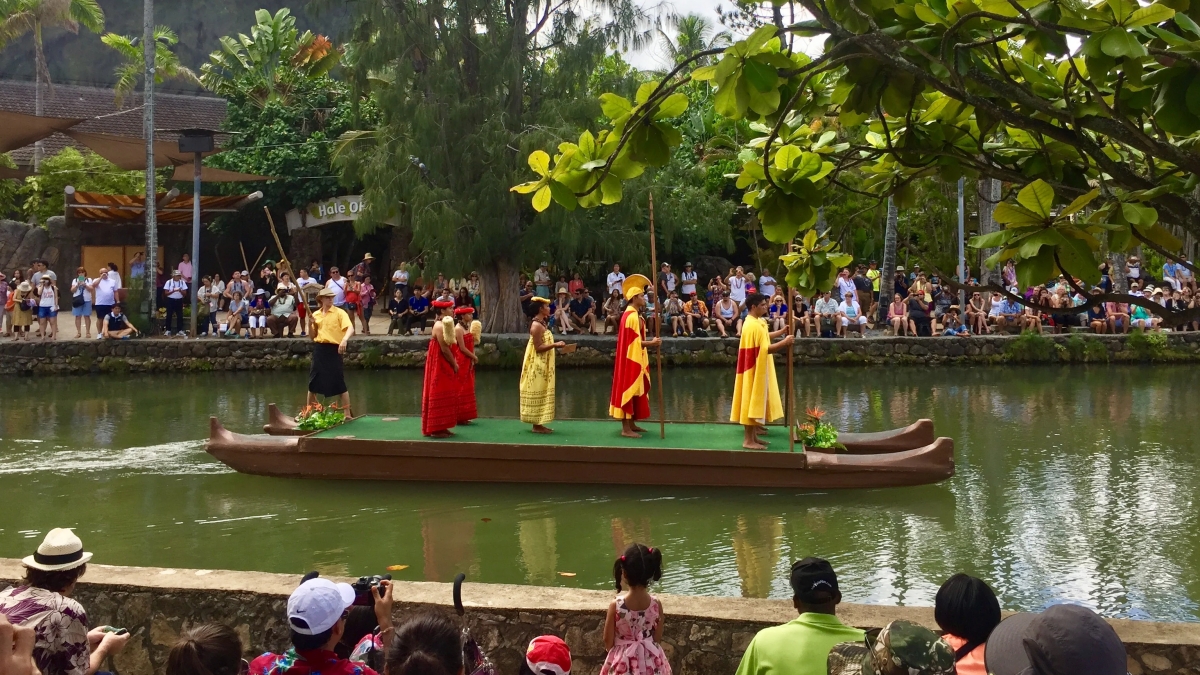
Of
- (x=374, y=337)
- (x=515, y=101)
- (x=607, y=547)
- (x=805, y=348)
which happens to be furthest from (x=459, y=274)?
(x=607, y=547)

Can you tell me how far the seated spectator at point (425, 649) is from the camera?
2.58 m

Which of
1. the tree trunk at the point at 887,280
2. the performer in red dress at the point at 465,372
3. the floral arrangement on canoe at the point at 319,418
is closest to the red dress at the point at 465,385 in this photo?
the performer in red dress at the point at 465,372

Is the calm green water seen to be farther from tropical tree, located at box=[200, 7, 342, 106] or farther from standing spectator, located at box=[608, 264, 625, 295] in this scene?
tropical tree, located at box=[200, 7, 342, 106]

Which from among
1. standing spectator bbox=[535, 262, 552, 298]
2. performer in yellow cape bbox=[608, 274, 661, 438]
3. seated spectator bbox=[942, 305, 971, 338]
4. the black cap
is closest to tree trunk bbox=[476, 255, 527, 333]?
standing spectator bbox=[535, 262, 552, 298]

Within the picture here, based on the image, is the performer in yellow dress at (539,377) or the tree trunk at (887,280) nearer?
the performer in yellow dress at (539,377)

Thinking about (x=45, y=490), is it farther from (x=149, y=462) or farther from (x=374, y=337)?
(x=374, y=337)

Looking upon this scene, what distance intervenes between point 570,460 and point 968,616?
576cm

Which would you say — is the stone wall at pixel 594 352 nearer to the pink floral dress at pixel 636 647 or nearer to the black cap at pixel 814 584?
the pink floral dress at pixel 636 647

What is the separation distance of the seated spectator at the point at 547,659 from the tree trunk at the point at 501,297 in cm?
1576

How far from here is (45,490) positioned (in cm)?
885

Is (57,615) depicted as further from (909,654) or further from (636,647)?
(909,654)

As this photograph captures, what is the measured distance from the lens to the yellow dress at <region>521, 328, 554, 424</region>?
9117mm

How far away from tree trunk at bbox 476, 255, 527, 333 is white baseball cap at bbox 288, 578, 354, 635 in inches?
622

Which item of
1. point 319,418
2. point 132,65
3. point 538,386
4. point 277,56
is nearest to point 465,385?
point 538,386
